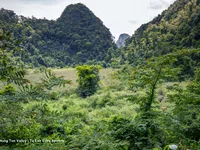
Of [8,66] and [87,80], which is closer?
[8,66]

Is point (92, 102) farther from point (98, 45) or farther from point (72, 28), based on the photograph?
point (72, 28)

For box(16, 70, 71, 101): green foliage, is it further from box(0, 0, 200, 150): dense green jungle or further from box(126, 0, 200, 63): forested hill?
box(126, 0, 200, 63): forested hill

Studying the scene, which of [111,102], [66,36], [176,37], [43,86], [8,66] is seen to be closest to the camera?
[8,66]

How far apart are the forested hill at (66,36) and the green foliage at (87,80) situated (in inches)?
763

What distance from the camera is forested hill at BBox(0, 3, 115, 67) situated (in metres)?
37.6

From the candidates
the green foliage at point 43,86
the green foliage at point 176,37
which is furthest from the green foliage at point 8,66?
the green foliage at point 176,37

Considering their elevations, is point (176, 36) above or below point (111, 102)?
above

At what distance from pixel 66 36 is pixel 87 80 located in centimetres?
3210

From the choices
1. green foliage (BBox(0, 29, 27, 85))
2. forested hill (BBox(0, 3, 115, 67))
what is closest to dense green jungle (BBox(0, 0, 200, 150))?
green foliage (BBox(0, 29, 27, 85))

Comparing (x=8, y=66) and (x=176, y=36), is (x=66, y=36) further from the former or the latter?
(x=8, y=66)

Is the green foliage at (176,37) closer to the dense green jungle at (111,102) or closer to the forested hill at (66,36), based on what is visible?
the dense green jungle at (111,102)

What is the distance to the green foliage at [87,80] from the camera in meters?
15.0

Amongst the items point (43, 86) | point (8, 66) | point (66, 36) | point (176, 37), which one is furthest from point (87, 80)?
point (66, 36)

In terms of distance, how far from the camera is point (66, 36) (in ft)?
150
